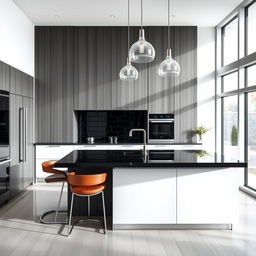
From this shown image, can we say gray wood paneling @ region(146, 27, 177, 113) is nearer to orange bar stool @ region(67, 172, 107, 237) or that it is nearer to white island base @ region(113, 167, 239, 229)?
white island base @ region(113, 167, 239, 229)

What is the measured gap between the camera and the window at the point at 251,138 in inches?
235

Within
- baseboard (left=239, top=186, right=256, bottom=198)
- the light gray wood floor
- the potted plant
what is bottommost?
the light gray wood floor

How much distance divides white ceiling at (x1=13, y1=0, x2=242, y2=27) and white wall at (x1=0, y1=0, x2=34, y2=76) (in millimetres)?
193

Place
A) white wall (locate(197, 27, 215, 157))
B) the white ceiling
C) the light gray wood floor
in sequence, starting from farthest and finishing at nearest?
1. white wall (locate(197, 27, 215, 157))
2. the white ceiling
3. the light gray wood floor

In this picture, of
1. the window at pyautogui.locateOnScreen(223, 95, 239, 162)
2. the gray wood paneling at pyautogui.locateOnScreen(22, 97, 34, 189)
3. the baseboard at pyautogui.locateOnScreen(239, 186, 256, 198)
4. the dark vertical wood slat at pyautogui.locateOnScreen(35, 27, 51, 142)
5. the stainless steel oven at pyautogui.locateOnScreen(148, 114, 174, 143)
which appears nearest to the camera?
the baseboard at pyautogui.locateOnScreen(239, 186, 256, 198)

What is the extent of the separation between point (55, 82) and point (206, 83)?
3.37 meters

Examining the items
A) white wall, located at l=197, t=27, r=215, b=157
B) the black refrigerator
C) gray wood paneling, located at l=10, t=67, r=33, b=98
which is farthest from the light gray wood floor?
white wall, located at l=197, t=27, r=215, b=157

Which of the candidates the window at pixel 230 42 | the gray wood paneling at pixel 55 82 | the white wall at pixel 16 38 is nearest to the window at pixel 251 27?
the window at pixel 230 42

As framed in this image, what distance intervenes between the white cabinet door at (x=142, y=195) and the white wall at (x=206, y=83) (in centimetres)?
393

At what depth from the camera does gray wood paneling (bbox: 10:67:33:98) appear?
18.7ft

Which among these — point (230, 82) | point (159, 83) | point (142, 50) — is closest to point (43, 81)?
point (159, 83)

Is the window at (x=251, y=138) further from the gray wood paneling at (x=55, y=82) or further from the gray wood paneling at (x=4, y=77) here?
the gray wood paneling at (x=4, y=77)

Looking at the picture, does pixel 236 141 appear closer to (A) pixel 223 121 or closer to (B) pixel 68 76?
(A) pixel 223 121

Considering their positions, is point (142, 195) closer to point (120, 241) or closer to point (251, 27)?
point (120, 241)
